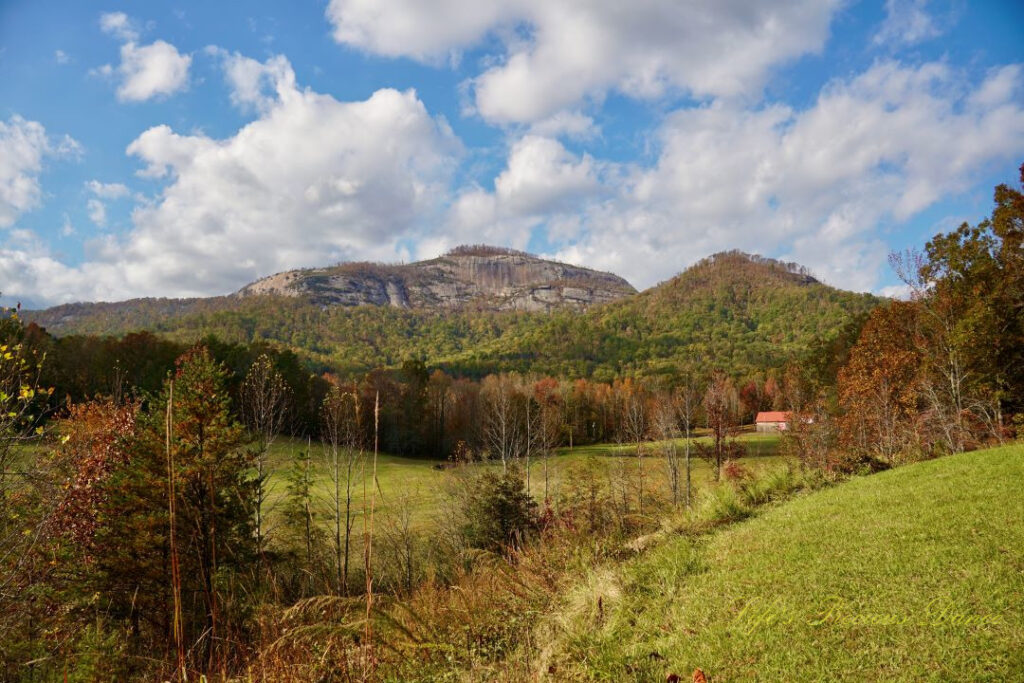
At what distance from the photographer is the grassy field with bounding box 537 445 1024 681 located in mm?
3846

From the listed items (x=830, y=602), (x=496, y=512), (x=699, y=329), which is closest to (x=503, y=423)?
(x=496, y=512)

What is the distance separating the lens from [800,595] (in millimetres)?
5113

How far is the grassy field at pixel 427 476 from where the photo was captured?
23.7 metres

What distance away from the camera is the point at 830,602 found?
4828mm

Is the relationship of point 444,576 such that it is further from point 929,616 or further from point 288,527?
point 929,616

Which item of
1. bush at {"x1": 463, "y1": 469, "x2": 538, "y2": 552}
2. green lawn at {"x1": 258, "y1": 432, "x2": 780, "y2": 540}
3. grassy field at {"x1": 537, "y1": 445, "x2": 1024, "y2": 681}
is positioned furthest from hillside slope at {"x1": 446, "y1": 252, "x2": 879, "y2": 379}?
grassy field at {"x1": 537, "y1": 445, "x2": 1024, "y2": 681}

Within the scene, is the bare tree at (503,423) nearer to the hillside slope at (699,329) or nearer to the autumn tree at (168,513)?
the autumn tree at (168,513)

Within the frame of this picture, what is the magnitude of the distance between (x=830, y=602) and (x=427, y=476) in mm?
39002

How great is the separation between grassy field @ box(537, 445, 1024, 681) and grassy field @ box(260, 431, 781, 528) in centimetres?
1270

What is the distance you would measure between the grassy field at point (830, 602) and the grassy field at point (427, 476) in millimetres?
12703

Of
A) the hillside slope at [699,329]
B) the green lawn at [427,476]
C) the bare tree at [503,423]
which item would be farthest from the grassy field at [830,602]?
the hillside slope at [699,329]

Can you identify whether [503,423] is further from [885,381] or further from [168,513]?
[885,381]

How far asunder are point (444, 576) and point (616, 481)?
1618 cm

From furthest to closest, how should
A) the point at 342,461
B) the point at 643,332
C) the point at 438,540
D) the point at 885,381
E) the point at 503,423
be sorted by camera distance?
the point at 643,332 < the point at 503,423 < the point at 885,381 < the point at 342,461 < the point at 438,540
